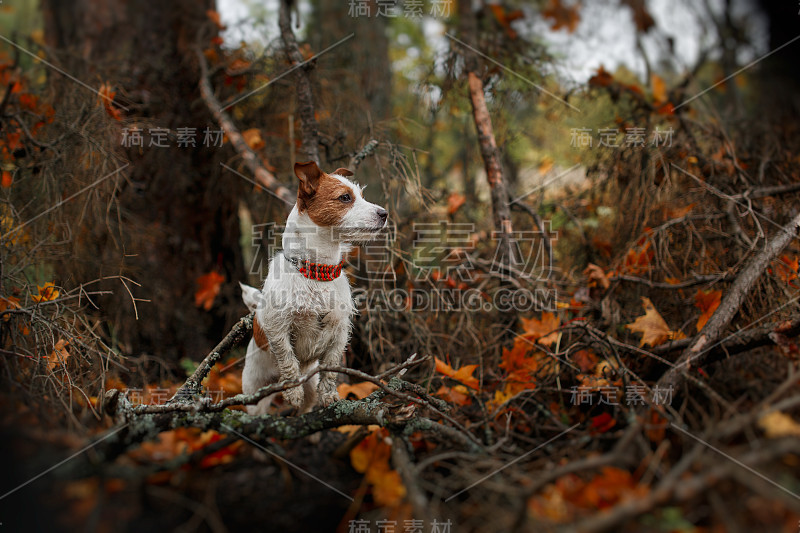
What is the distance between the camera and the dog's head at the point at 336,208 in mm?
2682

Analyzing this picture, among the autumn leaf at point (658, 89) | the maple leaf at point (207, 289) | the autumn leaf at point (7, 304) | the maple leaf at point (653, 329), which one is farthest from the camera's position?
the autumn leaf at point (658, 89)

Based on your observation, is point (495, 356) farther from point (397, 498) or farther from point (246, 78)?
point (246, 78)

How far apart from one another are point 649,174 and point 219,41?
4.00 metres

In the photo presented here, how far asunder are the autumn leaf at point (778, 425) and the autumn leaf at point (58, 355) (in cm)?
306

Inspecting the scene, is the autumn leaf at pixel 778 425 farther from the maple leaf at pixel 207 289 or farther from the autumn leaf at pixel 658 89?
the autumn leaf at pixel 658 89

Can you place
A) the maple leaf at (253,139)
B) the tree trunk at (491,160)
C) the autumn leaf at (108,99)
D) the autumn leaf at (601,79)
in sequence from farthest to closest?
the autumn leaf at (601,79) → the maple leaf at (253,139) → the tree trunk at (491,160) → the autumn leaf at (108,99)

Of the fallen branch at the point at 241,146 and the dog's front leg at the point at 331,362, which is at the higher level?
the fallen branch at the point at 241,146

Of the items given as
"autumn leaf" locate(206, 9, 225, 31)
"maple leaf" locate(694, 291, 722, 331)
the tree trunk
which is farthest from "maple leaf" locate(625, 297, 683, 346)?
"autumn leaf" locate(206, 9, 225, 31)

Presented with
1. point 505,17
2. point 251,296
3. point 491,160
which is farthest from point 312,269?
point 505,17

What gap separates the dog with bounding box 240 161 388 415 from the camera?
2.65 metres

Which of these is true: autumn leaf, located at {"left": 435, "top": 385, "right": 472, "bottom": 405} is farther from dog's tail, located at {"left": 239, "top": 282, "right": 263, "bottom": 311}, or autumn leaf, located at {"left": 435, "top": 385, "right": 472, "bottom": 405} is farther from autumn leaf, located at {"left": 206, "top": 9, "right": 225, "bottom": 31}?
autumn leaf, located at {"left": 206, "top": 9, "right": 225, "bottom": 31}

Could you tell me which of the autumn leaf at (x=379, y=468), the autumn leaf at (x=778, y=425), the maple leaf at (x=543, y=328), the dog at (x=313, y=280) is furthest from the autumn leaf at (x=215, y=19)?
the autumn leaf at (x=778, y=425)

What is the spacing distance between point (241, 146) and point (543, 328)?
2641mm

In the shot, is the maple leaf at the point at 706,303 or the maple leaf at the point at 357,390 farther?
the maple leaf at the point at 357,390
